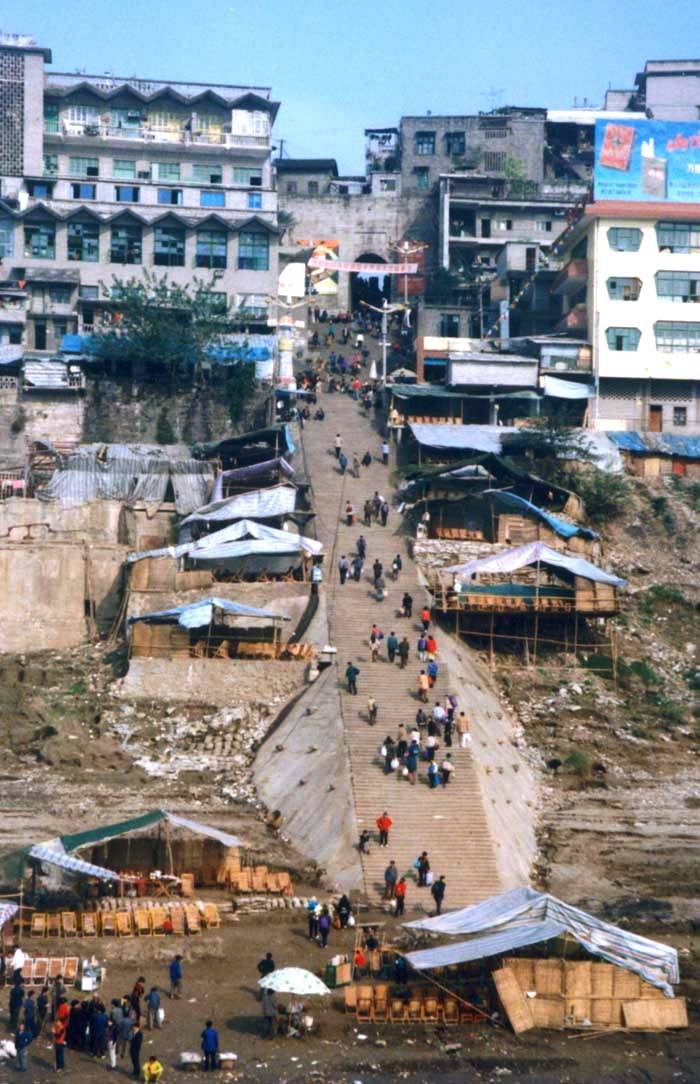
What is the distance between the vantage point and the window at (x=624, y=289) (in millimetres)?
66688

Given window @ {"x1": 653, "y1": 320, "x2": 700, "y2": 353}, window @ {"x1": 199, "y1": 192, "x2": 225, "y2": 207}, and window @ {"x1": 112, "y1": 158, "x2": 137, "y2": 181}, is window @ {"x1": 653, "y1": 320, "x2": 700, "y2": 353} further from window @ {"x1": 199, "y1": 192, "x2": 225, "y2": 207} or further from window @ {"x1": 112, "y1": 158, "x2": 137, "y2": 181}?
window @ {"x1": 112, "y1": 158, "x2": 137, "y2": 181}

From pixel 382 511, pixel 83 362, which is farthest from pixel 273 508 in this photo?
pixel 83 362

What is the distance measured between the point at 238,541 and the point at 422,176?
141 feet

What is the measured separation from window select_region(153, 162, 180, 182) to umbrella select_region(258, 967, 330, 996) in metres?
54.1

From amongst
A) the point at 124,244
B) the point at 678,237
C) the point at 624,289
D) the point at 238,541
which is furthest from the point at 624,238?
the point at 238,541

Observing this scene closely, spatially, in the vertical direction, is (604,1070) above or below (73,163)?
below

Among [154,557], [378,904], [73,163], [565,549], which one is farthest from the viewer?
[73,163]

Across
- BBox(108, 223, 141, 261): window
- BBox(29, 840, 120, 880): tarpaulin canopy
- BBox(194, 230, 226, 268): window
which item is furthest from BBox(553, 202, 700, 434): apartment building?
BBox(29, 840, 120, 880): tarpaulin canopy

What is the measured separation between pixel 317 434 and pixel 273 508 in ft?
34.3

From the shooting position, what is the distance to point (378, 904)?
33.7 metres

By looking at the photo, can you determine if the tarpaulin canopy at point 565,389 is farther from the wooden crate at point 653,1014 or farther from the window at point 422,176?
the wooden crate at point 653,1014

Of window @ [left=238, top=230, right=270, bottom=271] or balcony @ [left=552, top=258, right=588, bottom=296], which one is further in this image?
window @ [left=238, top=230, right=270, bottom=271]

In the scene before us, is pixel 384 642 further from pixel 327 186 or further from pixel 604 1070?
pixel 327 186

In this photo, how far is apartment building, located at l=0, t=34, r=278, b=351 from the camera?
231 ft
